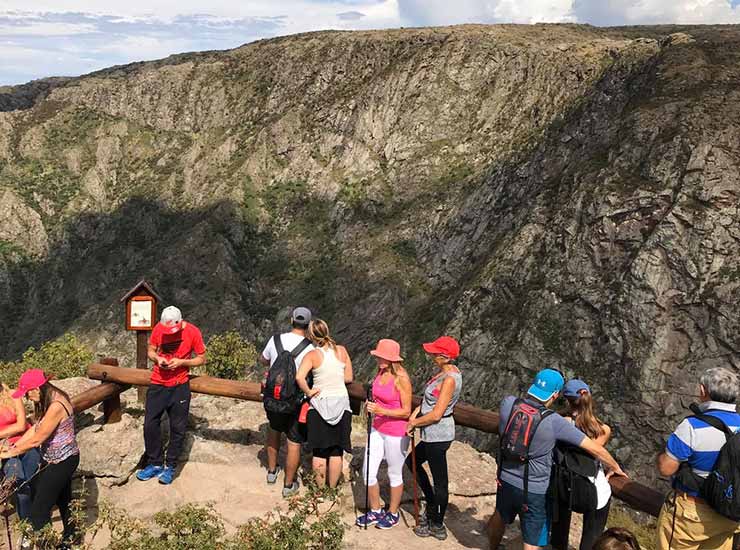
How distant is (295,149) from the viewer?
183 ft

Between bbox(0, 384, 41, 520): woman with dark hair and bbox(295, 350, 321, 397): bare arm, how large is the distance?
2935 mm

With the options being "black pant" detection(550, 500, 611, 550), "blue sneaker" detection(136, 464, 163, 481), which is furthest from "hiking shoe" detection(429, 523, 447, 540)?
"blue sneaker" detection(136, 464, 163, 481)

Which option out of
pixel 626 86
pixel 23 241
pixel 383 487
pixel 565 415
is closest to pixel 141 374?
pixel 383 487

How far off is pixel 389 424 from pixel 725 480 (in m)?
3.44

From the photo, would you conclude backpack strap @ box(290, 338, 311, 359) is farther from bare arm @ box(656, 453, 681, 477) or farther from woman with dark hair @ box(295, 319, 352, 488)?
bare arm @ box(656, 453, 681, 477)

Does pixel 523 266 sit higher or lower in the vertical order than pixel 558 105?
lower

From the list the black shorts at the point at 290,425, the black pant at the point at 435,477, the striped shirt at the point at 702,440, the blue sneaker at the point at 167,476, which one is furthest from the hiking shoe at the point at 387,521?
the striped shirt at the point at 702,440

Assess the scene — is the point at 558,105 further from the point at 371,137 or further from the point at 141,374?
the point at 141,374

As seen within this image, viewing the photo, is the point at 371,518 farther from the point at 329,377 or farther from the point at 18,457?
Answer: the point at 18,457

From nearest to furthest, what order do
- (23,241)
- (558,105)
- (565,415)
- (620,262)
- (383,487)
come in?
(565,415) → (383,487) → (620,262) → (558,105) → (23,241)

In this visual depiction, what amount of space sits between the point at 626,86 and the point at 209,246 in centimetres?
3837

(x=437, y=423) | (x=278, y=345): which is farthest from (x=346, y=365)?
(x=437, y=423)

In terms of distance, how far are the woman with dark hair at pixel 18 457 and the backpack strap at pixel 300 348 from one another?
9.93ft

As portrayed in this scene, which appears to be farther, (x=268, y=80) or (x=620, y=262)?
(x=268, y=80)
